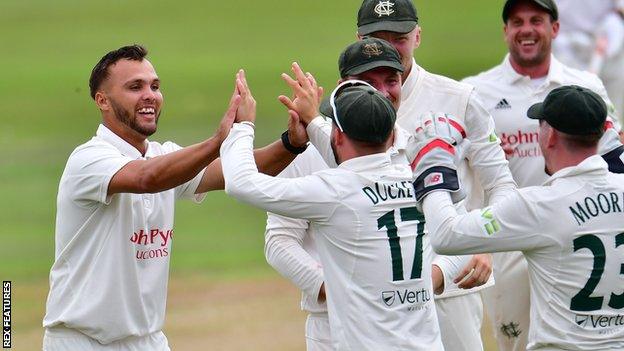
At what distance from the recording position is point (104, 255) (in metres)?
6.34

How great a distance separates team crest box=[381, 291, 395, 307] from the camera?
569 centimetres

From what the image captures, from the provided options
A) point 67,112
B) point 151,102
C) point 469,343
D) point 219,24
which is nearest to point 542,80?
point 469,343

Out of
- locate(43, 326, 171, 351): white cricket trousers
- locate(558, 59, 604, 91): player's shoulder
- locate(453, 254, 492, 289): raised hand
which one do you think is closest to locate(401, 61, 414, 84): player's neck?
locate(453, 254, 492, 289): raised hand

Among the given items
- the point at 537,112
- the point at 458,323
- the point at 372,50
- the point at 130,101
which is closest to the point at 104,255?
the point at 130,101

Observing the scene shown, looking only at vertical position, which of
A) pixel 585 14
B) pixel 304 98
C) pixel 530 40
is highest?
pixel 585 14

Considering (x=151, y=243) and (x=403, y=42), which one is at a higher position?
(x=403, y=42)

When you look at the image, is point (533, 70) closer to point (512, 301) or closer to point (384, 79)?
point (512, 301)

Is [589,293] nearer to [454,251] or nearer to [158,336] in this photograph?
[454,251]

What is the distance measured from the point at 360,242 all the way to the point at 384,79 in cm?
98

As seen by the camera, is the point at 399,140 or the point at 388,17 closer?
the point at 399,140

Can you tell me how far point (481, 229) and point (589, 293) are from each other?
50 cm

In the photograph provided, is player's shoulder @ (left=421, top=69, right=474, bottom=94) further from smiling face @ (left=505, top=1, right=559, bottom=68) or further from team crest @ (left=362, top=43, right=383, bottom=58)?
smiling face @ (left=505, top=1, right=559, bottom=68)

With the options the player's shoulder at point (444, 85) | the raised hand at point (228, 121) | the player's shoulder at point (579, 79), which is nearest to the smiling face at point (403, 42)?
the player's shoulder at point (444, 85)

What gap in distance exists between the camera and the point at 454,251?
562cm
